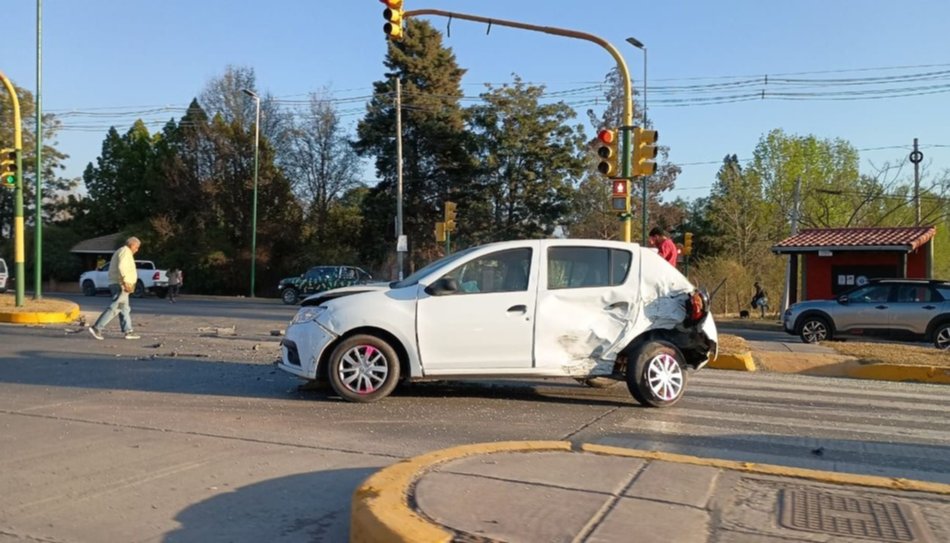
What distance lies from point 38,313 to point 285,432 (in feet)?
44.5

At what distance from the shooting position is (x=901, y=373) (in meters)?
12.2

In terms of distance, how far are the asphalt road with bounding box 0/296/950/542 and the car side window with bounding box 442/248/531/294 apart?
1.22 metres

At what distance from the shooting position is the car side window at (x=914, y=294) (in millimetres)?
18781

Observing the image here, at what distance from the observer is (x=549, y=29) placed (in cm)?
1494

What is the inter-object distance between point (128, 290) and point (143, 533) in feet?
33.0

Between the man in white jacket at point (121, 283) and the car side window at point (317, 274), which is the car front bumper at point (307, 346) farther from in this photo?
the car side window at point (317, 274)

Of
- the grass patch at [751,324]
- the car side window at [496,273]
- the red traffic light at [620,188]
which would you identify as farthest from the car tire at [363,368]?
the grass patch at [751,324]

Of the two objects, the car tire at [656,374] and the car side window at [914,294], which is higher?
the car side window at [914,294]

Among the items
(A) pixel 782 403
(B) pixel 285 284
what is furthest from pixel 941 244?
(A) pixel 782 403

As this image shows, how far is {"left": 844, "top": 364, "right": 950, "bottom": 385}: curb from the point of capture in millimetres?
12000

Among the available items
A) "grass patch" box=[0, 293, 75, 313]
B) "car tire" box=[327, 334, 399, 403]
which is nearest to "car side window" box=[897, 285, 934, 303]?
"car tire" box=[327, 334, 399, 403]

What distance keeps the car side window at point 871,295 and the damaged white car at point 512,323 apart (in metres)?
12.4

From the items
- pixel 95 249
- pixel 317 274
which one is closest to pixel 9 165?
pixel 317 274

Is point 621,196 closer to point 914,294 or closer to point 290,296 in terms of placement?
point 914,294
